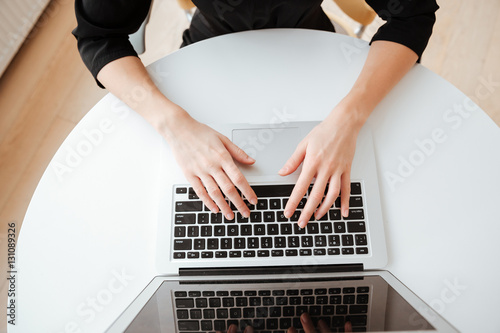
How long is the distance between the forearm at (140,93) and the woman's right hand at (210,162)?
0.01m

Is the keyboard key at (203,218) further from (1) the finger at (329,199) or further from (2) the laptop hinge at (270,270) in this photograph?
A: (1) the finger at (329,199)

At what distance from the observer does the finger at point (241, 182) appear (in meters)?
0.67

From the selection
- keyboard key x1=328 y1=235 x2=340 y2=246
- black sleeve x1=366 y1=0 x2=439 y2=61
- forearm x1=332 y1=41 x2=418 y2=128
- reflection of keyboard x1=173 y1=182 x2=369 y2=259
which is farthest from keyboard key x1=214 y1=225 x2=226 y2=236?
black sleeve x1=366 y1=0 x2=439 y2=61

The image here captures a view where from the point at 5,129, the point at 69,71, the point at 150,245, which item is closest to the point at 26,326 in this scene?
the point at 150,245

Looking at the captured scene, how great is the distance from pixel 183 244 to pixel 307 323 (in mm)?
271

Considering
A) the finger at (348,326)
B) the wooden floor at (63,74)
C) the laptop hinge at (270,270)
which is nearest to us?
the finger at (348,326)

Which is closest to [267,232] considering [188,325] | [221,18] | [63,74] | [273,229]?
[273,229]

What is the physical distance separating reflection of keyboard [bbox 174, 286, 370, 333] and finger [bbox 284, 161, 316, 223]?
0.15 metres

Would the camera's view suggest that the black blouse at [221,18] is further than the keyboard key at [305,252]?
Yes

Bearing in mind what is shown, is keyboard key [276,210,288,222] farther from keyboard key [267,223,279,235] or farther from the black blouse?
the black blouse

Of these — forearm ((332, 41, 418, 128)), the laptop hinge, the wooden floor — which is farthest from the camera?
the wooden floor

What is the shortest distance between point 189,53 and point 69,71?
1.18 metres

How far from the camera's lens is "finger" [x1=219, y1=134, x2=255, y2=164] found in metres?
0.71

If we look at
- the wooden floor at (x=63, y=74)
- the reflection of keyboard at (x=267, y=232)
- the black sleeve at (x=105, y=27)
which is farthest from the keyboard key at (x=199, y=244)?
the wooden floor at (x=63, y=74)
